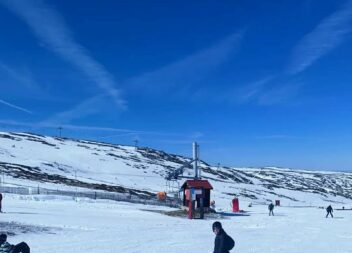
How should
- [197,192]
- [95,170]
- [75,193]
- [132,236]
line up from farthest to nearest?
[95,170] → [75,193] → [197,192] → [132,236]

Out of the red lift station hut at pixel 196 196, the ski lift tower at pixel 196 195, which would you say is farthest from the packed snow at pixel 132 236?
the ski lift tower at pixel 196 195

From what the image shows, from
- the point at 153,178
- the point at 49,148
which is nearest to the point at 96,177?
the point at 153,178

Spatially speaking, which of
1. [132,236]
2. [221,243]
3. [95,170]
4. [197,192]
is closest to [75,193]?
[197,192]

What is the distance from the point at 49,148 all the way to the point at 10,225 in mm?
104533

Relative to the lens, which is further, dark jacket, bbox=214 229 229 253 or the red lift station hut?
the red lift station hut

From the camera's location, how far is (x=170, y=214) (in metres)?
45.8

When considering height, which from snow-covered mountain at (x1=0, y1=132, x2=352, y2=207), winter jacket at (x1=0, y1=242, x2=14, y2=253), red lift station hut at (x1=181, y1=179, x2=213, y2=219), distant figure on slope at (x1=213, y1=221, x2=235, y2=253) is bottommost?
winter jacket at (x1=0, y1=242, x2=14, y2=253)

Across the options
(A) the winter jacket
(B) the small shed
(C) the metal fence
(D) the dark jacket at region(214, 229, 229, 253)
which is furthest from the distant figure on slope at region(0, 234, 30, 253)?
(C) the metal fence

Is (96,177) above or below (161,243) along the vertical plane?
above

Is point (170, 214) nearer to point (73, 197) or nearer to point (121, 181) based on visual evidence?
point (73, 197)

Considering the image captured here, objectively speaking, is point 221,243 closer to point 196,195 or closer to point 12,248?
point 12,248

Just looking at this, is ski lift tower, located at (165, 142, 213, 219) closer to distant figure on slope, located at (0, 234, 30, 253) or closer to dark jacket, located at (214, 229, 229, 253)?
distant figure on slope, located at (0, 234, 30, 253)

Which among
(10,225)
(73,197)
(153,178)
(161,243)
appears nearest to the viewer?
(161,243)

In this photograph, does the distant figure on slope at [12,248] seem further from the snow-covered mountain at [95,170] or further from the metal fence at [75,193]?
the snow-covered mountain at [95,170]
